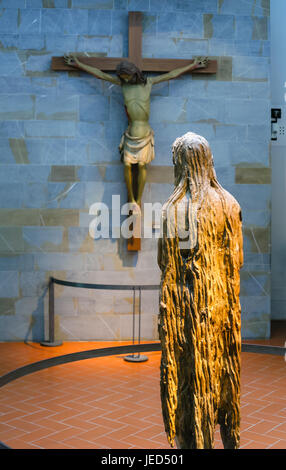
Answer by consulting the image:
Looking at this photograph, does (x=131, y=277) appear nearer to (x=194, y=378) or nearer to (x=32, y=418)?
(x=32, y=418)

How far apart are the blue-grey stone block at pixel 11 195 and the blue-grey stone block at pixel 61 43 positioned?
1.82 metres

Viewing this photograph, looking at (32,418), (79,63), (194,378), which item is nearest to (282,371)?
(32,418)

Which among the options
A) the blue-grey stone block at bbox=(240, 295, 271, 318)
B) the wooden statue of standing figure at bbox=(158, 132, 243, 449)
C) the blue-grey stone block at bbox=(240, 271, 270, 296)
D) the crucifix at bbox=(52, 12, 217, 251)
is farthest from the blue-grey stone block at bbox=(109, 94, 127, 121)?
the wooden statue of standing figure at bbox=(158, 132, 243, 449)

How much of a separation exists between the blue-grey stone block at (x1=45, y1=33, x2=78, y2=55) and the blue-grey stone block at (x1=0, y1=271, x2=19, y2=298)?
2.93m

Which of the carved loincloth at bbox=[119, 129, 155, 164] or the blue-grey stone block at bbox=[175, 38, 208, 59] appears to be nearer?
the carved loincloth at bbox=[119, 129, 155, 164]

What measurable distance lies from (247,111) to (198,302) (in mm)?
5275

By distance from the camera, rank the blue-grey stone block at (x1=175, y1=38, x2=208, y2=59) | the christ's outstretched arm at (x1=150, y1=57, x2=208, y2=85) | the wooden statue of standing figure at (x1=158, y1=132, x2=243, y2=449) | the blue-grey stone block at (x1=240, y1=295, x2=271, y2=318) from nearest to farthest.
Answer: the wooden statue of standing figure at (x1=158, y1=132, x2=243, y2=449), the christ's outstretched arm at (x1=150, y1=57, x2=208, y2=85), the blue-grey stone block at (x1=175, y1=38, x2=208, y2=59), the blue-grey stone block at (x1=240, y1=295, x2=271, y2=318)

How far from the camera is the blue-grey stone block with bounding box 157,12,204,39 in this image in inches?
299

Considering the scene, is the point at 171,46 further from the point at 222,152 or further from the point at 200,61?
the point at 222,152

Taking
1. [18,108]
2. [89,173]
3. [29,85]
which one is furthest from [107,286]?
[29,85]

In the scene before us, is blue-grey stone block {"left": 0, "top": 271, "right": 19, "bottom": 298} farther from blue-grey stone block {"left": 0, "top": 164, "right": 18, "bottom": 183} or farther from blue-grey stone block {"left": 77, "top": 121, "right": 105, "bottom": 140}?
blue-grey stone block {"left": 77, "top": 121, "right": 105, "bottom": 140}

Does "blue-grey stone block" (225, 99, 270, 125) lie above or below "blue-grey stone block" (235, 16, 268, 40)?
below

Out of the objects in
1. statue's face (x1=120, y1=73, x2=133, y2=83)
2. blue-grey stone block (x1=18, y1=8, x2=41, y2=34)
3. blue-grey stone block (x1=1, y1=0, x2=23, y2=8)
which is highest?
blue-grey stone block (x1=1, y1=0, x2=23, y2=8)

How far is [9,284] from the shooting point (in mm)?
7539
